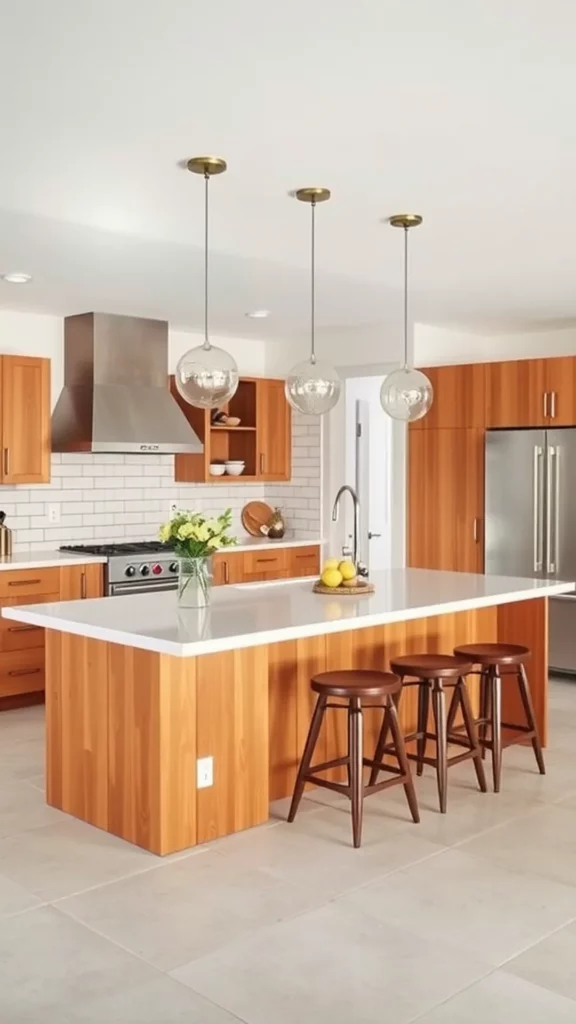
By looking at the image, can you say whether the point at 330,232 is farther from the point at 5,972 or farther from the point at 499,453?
the point at 5,972

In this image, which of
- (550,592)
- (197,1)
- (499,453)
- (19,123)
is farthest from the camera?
(499,453)

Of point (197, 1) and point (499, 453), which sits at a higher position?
point (197, 1)

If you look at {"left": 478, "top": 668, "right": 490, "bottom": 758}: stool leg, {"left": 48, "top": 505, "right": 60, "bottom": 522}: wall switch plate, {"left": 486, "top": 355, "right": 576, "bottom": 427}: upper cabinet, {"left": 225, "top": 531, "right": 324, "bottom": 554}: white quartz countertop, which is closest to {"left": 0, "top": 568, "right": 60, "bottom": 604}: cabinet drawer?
{"left": 48, "top": 505, "right": 60, "bottom": 522}: wall switch plate

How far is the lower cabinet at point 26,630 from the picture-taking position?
5953 mm

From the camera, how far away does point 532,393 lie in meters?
6.82

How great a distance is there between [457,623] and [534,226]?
6.42ft

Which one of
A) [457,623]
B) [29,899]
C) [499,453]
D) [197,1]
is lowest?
[29,899]

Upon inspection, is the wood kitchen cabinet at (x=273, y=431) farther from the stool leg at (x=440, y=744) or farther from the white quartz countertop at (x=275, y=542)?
the stool leg at (x=440, y=744)

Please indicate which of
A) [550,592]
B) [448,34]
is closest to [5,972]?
[448,34]

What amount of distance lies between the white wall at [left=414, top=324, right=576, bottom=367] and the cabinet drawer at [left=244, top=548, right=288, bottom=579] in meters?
1.75

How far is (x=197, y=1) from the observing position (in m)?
2.37

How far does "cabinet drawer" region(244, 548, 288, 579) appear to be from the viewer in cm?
741

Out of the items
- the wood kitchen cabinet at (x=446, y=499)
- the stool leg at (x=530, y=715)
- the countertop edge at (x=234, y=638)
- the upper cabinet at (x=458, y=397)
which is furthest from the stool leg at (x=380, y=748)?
the upper cabinet at (x=458, y=397)

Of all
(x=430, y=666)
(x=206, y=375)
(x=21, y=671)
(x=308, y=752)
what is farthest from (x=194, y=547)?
(x=21, y=671)
